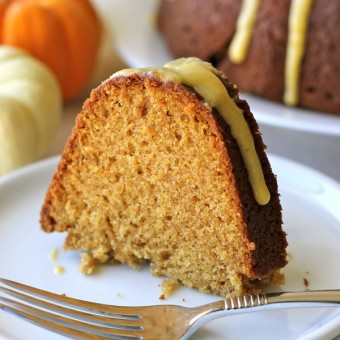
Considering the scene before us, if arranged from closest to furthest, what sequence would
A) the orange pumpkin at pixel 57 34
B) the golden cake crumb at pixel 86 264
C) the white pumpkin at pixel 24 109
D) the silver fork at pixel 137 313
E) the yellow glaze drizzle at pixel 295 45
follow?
1. the silver fork at pixel 137 313
2. the golden cake crumb at pixel 86 264
3. the white pumpkin at pixel 24 109
4. the yellow glaze drizzle at pixel 295 45
5. the orange pumpkin at pixel 57 34

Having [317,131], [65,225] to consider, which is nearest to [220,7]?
[317,131]

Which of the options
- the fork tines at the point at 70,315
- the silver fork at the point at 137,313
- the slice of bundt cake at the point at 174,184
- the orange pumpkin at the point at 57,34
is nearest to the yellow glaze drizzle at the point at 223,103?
the slice of bundt cake at the point at 174,184

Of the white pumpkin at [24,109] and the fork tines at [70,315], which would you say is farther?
the white pumpkin at [24,109]

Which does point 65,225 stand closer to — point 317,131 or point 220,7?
point 317,131

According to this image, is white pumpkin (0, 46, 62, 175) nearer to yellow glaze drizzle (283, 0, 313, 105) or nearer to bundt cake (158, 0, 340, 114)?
bundt cake (158, 0, 340, 114)

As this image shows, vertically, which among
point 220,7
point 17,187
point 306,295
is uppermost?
point 220,7

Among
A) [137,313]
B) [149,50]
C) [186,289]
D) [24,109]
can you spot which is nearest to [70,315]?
[137,313]

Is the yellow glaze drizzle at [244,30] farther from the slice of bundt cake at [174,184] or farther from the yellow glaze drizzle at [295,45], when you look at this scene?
the slice of bundt cake at [174,184]
